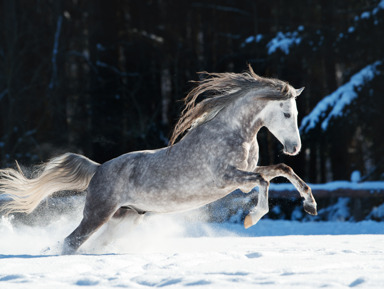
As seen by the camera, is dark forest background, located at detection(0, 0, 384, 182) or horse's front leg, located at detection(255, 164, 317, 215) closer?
horse's front leg, located at detection(255, 164, 317, 215)

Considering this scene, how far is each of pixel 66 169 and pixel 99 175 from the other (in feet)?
1.53

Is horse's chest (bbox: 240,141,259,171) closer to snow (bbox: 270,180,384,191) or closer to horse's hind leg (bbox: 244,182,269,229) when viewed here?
horse's hind leg (bbox: 244,182,269,229)

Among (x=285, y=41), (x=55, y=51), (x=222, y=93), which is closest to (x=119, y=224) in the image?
(x=222, y=93)

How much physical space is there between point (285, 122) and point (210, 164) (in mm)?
663

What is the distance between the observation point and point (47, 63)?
1202 cm

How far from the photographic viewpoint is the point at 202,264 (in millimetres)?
3359

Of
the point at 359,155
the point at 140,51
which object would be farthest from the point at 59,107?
the point at 359,155

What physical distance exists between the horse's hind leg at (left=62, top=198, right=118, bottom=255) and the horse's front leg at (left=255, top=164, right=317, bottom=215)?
1.24 metres

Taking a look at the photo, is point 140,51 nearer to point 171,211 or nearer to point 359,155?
point 359,155

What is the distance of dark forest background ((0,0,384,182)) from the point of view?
33.9ft

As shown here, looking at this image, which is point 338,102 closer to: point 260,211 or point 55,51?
point 260,211

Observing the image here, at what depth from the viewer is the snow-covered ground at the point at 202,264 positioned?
277 cm

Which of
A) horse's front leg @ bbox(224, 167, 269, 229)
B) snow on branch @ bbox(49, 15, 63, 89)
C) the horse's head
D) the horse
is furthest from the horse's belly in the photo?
snow on branch @ bbox(49, 15, 63, 89)

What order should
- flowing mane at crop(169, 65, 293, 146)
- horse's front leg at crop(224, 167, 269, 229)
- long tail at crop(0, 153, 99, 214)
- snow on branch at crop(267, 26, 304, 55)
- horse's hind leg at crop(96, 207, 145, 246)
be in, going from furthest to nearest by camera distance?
snow on branch at crop(267, 26, 304, 55), long tail at crop(0, 153, 99, 214), horse's hind leg at crop(96, 207, 145, 246), flowing mane at crop(169, 65, 293, 146), horse's front leg at crop(224, 167, 269, 229)
